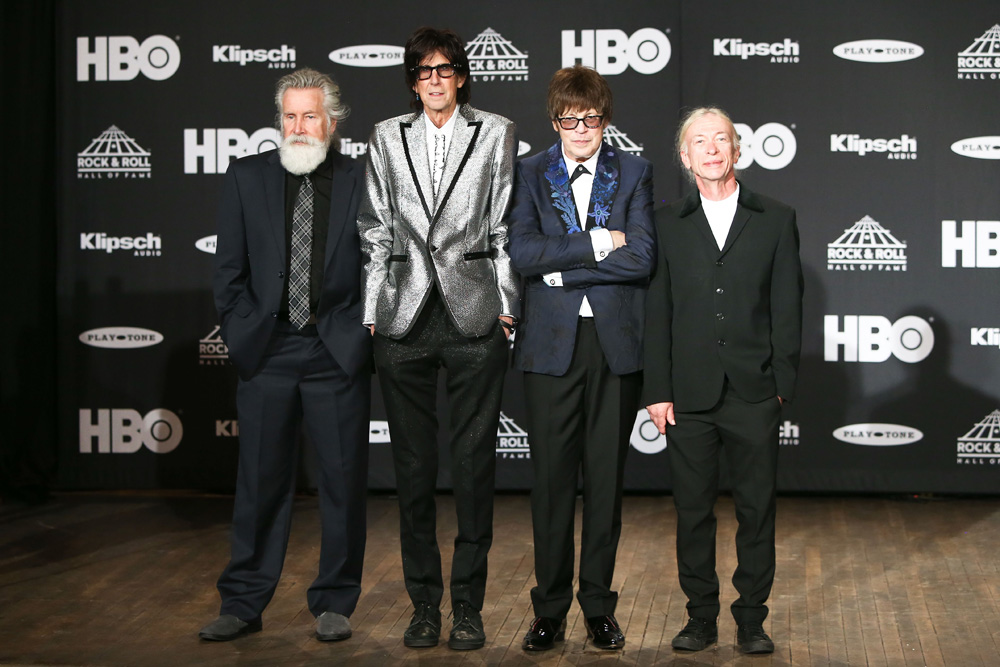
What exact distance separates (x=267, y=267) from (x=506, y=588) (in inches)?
58.0

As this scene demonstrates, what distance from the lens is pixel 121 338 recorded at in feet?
19.6

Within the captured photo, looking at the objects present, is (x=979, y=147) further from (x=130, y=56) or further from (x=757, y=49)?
(x=130, y=56)

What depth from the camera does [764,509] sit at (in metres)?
3.38

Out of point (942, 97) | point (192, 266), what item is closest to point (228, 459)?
point (192, 266)

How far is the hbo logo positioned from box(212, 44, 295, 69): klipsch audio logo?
2.28 m

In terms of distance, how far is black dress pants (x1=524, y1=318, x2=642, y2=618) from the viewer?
3354mm

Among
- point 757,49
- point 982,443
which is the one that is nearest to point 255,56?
point 757,49

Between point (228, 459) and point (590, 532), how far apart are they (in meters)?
3.06

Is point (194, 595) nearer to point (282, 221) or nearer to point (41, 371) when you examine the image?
point (282, 221)

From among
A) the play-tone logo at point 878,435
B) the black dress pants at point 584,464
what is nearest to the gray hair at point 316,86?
the black dress pants at point 584,464

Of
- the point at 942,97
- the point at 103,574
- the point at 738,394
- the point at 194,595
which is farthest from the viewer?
the point at 942,97

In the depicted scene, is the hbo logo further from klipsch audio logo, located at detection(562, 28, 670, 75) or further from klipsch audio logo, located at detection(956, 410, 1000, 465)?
klipsch audio logo, located at detection(956, 410, 1000, 465)

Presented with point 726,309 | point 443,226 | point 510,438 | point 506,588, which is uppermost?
point 443,226

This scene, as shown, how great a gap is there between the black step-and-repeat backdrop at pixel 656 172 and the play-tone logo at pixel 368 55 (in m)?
0.01
